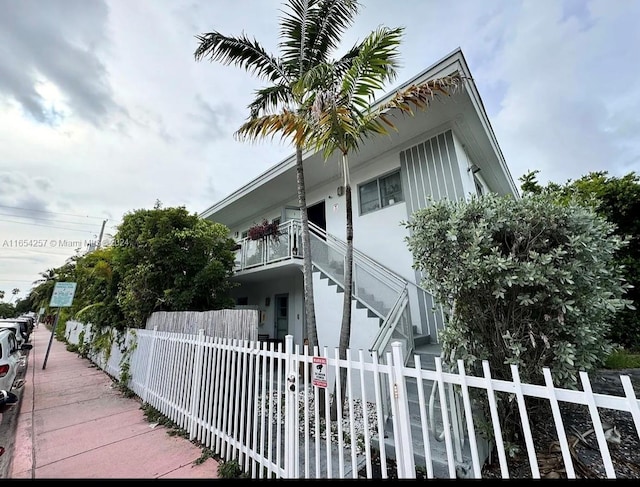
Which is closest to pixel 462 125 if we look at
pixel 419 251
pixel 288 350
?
pixel 419 251

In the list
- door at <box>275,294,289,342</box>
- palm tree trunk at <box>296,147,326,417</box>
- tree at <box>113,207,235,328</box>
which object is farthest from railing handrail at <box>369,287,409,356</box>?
door at <box>275,294,289,342</box>

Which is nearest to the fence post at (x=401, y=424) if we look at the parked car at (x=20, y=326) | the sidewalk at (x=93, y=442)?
the sidewalk at (x=93, y=442)

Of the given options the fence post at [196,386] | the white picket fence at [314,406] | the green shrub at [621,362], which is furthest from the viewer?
the green shrub at [621,362]

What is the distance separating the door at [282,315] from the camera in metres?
10.3

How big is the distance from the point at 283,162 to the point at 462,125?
552 centimetres

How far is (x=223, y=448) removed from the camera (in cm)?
346

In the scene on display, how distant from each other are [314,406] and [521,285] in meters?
2.71

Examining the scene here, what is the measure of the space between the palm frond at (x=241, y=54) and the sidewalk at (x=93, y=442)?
22.2 ft

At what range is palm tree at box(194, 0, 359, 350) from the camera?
4.96 m

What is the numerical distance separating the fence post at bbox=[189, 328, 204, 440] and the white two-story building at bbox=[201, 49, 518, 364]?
282 centimetres

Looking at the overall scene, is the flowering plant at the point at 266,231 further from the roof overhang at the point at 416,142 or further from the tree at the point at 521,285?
the tree at the point at 521,285

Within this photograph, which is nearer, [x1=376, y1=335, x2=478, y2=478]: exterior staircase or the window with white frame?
[x1=376, y1=335, x2=478, y2=478]: exterior staircase

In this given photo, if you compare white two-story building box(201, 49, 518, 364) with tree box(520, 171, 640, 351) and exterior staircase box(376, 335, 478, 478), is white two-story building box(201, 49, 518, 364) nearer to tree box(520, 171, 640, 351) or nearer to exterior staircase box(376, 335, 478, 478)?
exterior staircase box(376, 335, 478, 478)

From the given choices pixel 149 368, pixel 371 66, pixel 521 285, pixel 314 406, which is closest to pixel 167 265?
pixel 149 368
